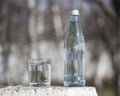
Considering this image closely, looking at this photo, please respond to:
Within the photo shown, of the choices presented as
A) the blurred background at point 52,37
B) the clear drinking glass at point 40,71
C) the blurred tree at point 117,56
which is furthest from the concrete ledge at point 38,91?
the blurred tree at point 117,56

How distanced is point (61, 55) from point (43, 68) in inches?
95.7

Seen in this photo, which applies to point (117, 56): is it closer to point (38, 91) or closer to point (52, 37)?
point (52, 37)

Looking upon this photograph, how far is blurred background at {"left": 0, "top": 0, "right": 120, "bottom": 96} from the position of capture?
152 inches

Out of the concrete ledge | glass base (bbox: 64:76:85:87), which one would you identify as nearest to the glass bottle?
glass base (bbox: 64:76:85:87)

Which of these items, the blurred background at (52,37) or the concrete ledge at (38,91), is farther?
the blurred background at (52,37)

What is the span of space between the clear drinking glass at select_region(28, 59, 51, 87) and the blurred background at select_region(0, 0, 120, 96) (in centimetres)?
234

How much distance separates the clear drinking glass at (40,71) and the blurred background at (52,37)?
2344 mm

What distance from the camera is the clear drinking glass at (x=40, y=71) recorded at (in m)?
1.45

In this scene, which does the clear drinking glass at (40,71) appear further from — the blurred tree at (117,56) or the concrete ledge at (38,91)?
the blurred tree at (117,56)

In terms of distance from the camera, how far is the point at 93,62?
157 inches

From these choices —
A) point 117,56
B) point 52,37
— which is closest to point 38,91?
point 52,37

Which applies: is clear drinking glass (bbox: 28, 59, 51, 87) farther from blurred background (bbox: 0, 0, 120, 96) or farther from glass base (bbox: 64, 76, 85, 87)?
blurred background (bbox: 0, 0, 120, 96)

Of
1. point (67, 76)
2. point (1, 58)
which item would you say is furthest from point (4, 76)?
point (67, 76)

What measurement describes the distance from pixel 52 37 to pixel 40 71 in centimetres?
247
